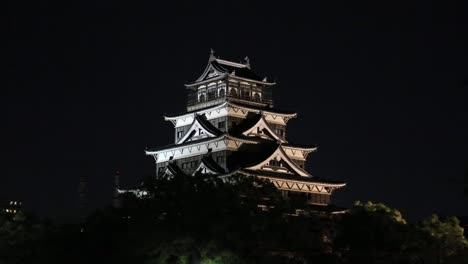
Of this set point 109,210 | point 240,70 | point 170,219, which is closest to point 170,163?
point 240,70

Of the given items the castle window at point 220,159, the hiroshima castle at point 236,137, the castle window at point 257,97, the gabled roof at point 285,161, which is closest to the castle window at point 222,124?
the hiroshima castle at point 236,137

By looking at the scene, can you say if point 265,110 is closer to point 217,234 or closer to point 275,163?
point 275,163

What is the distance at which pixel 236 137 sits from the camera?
7562 centimetres

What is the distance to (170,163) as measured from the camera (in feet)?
260

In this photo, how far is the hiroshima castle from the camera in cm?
7594

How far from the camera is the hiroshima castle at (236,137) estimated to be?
75.9m

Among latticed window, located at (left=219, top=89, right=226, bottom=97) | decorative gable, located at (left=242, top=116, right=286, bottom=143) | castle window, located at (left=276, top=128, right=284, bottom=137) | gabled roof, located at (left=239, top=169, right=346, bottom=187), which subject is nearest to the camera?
gabled roof, located at (left=239, top=169, right=346, bottom=187)

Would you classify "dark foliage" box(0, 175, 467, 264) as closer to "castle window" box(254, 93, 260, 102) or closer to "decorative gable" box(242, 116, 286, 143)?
"decorative gable" box(242, 116, 286, 143)

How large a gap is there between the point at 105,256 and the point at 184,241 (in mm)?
6635

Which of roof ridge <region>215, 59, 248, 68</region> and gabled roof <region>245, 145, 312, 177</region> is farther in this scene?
roof ridge <region>215, 59, 248, 68</region>

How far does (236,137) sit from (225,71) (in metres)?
6.34

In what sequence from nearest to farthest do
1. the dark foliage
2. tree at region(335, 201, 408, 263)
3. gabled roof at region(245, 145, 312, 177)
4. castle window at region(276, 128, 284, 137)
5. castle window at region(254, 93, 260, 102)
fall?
the dark foliage
tree at region(335, 201, 408, 263)
gabled roof at region(245, 145, 312, 177)
castle window at region(254, 93, 260, 102)
castle window at region(276, 128, 284, 137)

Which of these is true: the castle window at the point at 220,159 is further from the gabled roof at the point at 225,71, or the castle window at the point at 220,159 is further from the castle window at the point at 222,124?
the gabled roof at the point at 225,71

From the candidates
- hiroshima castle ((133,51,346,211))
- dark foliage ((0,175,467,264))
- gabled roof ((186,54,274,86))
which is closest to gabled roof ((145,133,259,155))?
hiroshima castle ((133,51,346,211))
